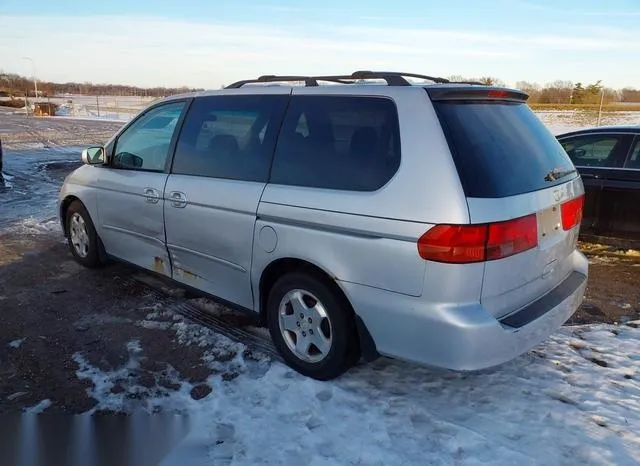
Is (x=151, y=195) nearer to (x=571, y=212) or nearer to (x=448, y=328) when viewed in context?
(x=448, y=328)

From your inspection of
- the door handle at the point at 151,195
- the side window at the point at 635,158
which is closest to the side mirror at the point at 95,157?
the door handle at the point at 151,195

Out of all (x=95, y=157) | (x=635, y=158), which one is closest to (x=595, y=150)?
(x=635, y=158)

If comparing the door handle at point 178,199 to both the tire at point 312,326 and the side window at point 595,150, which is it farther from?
the side window at point 595,150

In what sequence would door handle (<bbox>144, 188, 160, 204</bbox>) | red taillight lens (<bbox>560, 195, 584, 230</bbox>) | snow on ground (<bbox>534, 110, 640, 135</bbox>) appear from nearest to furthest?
red taillight lens (<bbox>560, 195, 584, 230</bbox>) < door handle (<bbox>144, 188, 160, 204</bbox>) < snow on ground (<bbox>534, 110, 640, 135</bbox>)

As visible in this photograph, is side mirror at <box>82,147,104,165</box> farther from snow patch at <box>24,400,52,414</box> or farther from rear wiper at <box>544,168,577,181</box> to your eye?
rear wiper at <box>544,168,577,181</box>

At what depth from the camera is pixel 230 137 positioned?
12.8 feet

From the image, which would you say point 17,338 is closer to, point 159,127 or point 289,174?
point 159,127

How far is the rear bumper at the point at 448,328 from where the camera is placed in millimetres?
2750

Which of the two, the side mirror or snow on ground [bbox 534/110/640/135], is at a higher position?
snow on ground [bbox 534/110/640/135]

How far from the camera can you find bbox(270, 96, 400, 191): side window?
A: 119 inches

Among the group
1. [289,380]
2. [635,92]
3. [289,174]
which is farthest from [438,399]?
[635,92]

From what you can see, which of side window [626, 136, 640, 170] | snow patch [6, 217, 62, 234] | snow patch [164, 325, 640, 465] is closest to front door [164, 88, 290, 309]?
snow patch [164, 325, 640, 465]

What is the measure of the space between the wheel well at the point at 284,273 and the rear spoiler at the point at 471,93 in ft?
4.02

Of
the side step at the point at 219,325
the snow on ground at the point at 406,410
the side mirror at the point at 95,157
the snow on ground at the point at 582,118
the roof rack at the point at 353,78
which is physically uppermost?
the snow on ground at the point at 582,118
